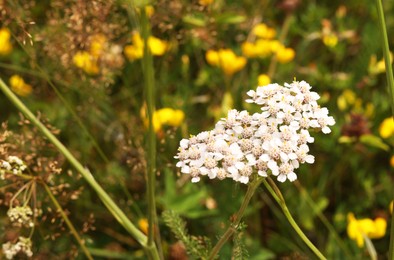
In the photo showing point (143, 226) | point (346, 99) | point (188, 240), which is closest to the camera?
point (188, 240)

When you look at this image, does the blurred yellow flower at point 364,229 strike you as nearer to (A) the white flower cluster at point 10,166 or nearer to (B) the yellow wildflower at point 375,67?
(B) the yellow wildflower at point 375,67

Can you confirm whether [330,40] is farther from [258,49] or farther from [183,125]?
[183,125]

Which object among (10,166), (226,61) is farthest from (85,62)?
(10,166)

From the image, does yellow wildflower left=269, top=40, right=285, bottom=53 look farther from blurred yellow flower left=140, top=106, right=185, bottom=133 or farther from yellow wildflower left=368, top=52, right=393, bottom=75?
blurred yellow flower left=140, top=106, right=185, bottom=133

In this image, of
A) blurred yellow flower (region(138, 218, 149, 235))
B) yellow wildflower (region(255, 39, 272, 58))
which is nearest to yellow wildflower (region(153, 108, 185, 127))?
blurred yellow flower (region(138, 218, 149, 235))

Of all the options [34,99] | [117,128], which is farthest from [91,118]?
[34,99]

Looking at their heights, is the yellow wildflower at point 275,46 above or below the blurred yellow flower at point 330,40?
below

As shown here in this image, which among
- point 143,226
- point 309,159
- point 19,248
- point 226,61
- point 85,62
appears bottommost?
point 19,248

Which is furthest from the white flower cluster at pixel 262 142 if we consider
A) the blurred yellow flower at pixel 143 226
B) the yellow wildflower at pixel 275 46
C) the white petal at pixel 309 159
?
the yellow wildflower at pixel 275 46
